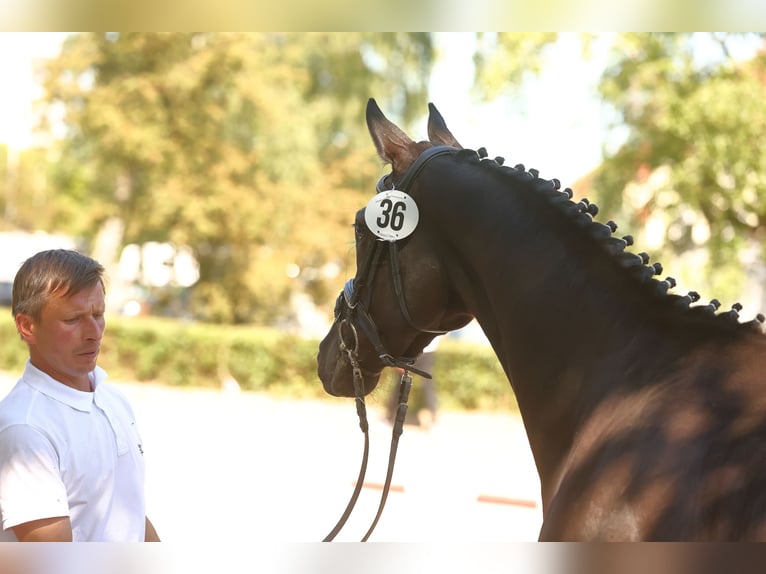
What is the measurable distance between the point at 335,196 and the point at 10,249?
999 inches

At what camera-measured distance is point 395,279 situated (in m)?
2.81

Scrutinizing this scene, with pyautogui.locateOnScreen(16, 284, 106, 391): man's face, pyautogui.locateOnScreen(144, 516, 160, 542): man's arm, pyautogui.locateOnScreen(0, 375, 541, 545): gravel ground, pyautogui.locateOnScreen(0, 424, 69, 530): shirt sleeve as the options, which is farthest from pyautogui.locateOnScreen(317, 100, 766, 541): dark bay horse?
pyautogui.locateOnScreen(0, 375, 541, 545): gravel ground

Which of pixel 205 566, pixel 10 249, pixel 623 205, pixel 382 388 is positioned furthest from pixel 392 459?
pixel 10 249

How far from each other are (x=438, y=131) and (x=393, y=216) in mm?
458

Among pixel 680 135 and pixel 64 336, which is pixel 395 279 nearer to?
pixel 64 336

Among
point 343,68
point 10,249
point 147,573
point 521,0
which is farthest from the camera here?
point 10,249

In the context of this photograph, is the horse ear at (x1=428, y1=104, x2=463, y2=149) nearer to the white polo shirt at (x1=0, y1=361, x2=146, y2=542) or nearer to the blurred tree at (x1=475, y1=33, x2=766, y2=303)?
the white polo shirt at (x1=0, y1=361, x2=146, y2=542)

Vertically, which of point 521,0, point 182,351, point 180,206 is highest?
point 180,206

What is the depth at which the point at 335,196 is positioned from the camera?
20297mm

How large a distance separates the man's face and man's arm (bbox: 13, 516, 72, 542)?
1.29ft

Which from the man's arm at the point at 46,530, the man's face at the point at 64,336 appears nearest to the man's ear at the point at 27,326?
the man's face at the point at 64,336

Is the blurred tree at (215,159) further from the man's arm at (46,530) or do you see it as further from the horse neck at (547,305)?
the man's arm at (46,530)

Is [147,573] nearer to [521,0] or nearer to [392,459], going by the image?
[521,0]

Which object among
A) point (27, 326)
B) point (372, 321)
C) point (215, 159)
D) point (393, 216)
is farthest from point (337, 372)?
point (215, 159)
